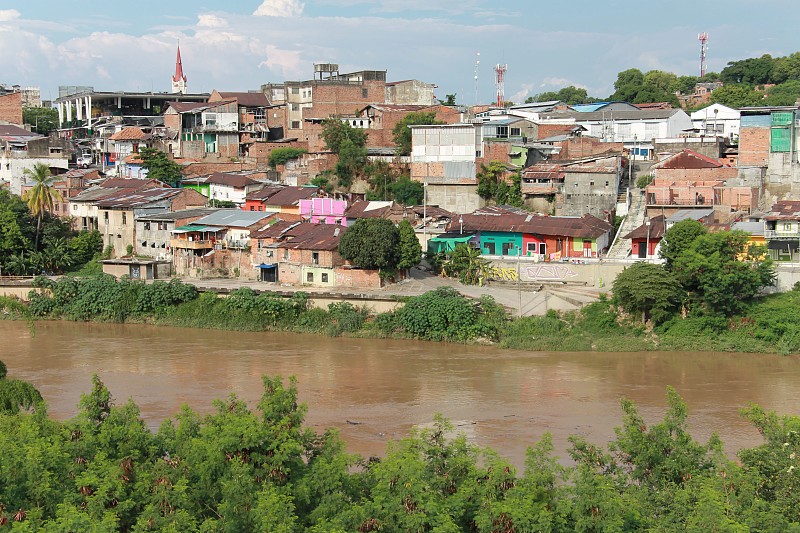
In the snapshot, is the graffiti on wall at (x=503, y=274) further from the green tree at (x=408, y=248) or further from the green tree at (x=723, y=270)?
the green tree at (x=723, y=270)

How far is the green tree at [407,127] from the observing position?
26.4 metres

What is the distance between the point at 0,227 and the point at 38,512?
52.4ft

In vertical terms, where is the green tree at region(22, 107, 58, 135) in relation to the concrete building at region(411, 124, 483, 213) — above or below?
above

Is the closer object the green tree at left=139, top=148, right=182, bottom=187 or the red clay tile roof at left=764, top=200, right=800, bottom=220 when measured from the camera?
the red clay tile roof at left=764, top=200, right=800, bottom=220

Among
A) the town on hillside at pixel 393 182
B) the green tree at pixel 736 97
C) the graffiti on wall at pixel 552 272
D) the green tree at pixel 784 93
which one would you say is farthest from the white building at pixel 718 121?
the graffiti on wall at pixel 552 272

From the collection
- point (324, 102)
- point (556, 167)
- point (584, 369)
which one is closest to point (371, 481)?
point (584, 369)

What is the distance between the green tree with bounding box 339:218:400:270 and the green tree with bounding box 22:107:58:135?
21.1 metres

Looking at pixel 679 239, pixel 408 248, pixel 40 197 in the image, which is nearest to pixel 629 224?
pixel 679 239

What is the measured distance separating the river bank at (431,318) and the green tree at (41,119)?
18164 millimetres

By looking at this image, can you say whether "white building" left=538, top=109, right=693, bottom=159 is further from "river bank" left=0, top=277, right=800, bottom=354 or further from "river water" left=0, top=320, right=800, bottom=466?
"river water" left=0, top=320, right=800, bottom=466

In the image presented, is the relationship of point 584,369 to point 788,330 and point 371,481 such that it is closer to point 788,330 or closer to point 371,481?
point 788,330

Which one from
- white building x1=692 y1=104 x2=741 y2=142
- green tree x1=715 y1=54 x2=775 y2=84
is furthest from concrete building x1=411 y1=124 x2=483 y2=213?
green tree x1=715 y1=54 x2=775 y2=84

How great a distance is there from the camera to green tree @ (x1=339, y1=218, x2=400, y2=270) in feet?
61.4

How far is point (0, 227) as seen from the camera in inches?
874
